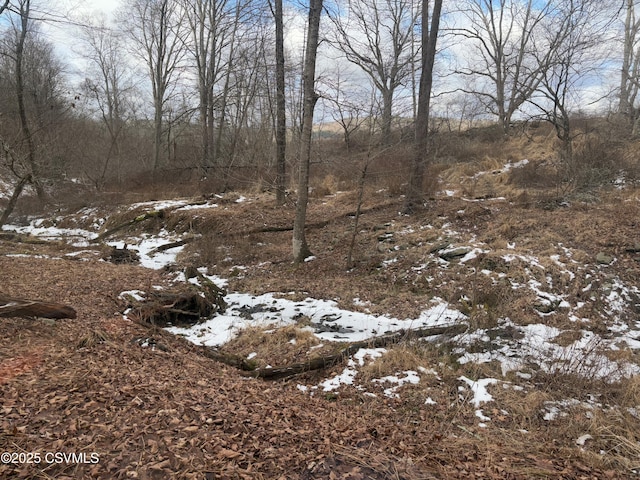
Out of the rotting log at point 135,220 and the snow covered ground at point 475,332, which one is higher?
the rotting log at point 135,220

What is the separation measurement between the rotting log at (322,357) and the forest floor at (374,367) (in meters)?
0.11

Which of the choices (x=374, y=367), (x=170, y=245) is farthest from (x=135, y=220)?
(x=374, y=367)

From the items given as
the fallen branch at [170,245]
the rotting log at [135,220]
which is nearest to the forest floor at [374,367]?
the fallen branch at [170,245]

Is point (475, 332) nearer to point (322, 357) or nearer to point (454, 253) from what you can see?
point (322, 357)

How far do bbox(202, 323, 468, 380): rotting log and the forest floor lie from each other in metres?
0.11

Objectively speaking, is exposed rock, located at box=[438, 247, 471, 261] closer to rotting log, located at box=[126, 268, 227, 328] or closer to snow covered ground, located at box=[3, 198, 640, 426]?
snow covered ground, located at box=[3, 198, 640, 426]

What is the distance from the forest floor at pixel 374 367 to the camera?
2771 millimetres

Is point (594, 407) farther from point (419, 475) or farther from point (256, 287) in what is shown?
point (256, 287)

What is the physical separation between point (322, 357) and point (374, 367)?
0.71 meters

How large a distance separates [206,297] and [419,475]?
535cm

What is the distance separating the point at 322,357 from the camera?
506 centimetres

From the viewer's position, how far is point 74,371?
3666 mm

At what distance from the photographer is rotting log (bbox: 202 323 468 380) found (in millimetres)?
4850

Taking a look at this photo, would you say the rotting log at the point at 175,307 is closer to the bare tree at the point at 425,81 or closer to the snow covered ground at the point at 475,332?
the snow covered ground at the point at 475,332
